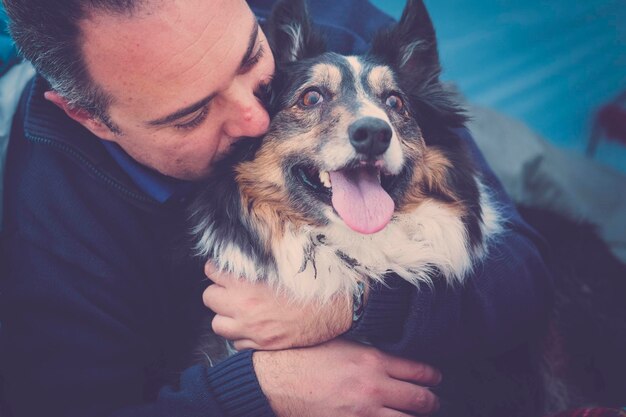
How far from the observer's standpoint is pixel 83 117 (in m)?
1.96

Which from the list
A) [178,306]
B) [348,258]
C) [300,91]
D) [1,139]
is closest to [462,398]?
[348,258]

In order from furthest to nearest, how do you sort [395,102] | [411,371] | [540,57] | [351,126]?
→ [540,57] → [395,102] → [411,371] → [351,126]

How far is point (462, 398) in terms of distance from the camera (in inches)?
85.4

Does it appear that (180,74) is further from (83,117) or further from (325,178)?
(325,178)

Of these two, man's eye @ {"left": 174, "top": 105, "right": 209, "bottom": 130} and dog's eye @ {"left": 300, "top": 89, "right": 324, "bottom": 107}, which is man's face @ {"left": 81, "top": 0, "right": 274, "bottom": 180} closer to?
man's eye @ {"left": 174, "top": 105, "right": 209, "bottom": 130}

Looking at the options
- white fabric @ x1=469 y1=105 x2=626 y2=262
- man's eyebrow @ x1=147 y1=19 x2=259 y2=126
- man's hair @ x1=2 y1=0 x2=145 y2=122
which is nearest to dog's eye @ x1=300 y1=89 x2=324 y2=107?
man's eyebrow @ x1=147 y1=19 x2=259 y2=126

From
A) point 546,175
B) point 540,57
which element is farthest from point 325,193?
point 540,57

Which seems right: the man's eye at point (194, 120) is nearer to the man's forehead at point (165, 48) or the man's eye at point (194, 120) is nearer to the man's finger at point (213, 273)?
the man's forehead at point (165, 48)

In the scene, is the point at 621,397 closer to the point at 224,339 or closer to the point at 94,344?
the point at 224,339

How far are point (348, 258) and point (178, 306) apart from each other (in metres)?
0.84

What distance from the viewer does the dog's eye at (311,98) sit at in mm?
2078

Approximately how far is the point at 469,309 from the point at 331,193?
0.74m

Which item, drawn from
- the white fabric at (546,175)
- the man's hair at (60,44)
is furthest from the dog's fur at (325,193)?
the white fabric at (546,175)

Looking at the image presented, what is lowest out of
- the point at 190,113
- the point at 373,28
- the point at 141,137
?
the point at 141,137
